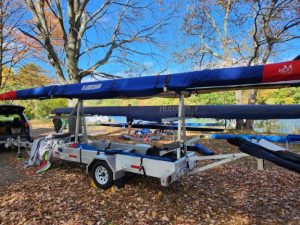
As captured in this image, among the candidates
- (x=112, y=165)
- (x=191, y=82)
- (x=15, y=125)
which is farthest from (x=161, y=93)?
(x=15, y=125)

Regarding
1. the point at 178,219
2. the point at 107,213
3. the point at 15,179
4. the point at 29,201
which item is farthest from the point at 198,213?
the point at 15,179

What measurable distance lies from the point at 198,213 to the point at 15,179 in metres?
4.65

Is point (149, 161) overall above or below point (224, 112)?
below

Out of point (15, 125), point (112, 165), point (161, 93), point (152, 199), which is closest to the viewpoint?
point (152, 199)

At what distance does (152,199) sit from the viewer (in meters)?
5.00

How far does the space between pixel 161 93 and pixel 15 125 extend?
24.2 ft

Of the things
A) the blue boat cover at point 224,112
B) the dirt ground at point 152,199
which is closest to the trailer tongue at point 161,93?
the dirt ground at point 152,199

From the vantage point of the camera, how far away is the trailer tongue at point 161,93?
392cm

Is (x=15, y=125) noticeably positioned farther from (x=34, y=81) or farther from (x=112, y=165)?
(x=34, y=81)

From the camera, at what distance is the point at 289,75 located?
355 centimetres

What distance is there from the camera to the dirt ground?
4.30 metres

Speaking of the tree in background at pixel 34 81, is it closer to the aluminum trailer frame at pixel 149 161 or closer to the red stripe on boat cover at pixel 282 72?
the aluminum trailer frame at pixel 149 161

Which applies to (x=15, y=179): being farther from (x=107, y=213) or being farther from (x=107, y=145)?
(x=107, y=213)

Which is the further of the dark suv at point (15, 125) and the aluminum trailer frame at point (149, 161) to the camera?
the dark suv at point (15, 125)
